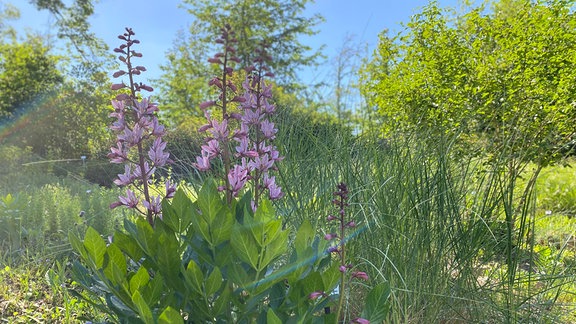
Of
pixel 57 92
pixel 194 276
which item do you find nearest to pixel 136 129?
pixel 194 276

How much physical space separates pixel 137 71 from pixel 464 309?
1893mm

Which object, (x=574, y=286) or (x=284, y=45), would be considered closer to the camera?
(x=574, y=286)

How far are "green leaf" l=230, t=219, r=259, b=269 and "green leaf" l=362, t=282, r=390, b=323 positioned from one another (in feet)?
1.29

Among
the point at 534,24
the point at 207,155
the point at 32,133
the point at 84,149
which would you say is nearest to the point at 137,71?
the point at 207,155

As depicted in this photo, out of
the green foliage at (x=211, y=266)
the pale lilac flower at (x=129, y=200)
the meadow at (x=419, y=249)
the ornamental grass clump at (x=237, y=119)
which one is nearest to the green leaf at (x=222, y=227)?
the green foliage at (x=211, y=266)

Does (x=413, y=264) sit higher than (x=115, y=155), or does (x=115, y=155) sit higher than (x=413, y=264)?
(x=115, y=155)

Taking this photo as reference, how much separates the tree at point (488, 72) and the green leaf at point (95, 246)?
3073mm

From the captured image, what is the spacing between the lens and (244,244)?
3.95ft

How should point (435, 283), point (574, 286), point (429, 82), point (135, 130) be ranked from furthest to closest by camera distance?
point (429, 82) < point (574, 286) < point (435, 283) < point (135, 130)

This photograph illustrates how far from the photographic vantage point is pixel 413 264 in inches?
82.0

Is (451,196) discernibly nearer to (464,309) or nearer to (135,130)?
(464,309)

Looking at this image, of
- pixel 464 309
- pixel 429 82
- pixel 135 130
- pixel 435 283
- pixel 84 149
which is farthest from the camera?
pixel 84 149

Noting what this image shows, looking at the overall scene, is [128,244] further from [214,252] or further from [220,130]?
[220,130]

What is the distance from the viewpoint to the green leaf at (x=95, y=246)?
1294mm
